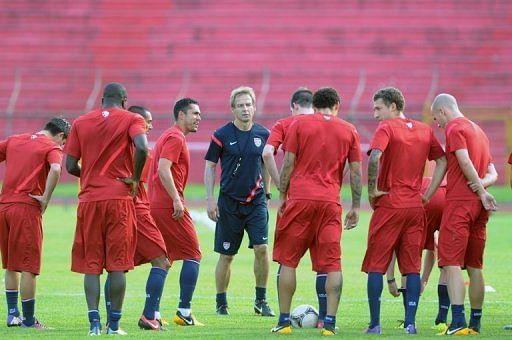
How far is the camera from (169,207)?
40.2 feet

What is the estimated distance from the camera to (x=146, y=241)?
11.7 meters

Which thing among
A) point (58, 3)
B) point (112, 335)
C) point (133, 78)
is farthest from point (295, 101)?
point (58, 3)

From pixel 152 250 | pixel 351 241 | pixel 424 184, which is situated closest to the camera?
pixel 152 250

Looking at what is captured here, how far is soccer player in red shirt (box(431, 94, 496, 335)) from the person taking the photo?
36.9 ft

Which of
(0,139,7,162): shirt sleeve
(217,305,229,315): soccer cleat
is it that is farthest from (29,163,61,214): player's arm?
(217,305,229,315): soccer cleat

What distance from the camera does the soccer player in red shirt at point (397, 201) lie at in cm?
1133

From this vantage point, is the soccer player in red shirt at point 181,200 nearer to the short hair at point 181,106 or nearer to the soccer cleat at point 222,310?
the short hair at point 181,106

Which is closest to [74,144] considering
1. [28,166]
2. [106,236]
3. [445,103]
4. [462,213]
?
[106,236]

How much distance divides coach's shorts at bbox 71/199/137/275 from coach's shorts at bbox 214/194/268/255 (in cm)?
265

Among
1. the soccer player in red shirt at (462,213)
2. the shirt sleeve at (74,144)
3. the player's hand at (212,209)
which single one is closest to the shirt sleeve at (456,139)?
the soccer player in red shirt at (462,213)

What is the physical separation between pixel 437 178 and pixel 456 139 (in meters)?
0.43

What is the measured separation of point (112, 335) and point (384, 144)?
3.06 m

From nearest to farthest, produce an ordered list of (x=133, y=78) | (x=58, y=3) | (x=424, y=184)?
(x=424, y=184) → (x=133, y=78) → (x=58, y=3)

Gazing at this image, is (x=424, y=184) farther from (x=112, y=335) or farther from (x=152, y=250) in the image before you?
(x=112, y=335)
